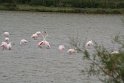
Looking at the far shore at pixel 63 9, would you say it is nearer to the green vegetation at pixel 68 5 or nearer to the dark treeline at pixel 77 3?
the green vegetation at pixel 68 5

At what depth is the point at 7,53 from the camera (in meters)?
14.9

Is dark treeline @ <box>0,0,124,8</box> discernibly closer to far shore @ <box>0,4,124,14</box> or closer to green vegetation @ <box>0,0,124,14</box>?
green vegetation @ <box>0,0,124,14</box>

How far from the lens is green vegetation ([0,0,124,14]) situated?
4053cm

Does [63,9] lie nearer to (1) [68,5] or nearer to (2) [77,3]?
(1) [68,5]

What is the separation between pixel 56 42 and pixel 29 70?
19.6 feet

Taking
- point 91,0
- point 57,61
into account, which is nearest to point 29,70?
point 57,61

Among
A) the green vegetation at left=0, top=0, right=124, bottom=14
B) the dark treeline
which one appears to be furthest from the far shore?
the dark treeline

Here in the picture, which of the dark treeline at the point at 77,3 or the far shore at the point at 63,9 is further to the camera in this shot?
the dark treeline at the point at 77,3

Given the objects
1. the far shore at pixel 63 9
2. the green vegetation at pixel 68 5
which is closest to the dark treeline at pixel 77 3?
the green vegetation at pixel 68 5

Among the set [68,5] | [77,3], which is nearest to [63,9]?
[68,5]

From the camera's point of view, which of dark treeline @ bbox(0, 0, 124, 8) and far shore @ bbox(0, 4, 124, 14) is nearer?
far shore @ bbox(0, 4, 124, 14)

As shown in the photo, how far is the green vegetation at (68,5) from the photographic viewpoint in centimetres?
4053

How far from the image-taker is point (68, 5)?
141ft

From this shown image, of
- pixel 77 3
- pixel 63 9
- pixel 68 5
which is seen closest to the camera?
pixel 63 9
